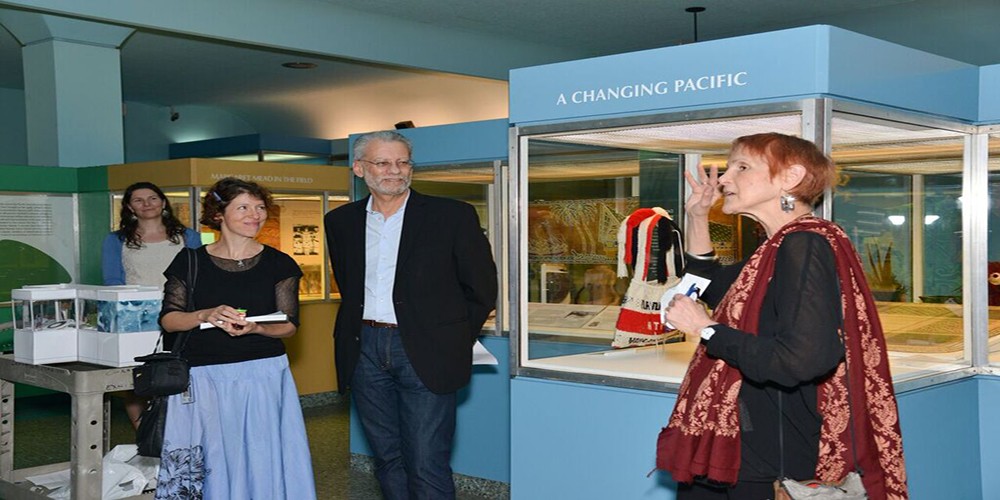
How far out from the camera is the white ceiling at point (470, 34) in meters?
10.2

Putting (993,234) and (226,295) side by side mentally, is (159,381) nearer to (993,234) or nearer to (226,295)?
(226,295)

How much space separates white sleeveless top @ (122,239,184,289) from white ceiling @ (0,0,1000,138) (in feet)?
10.2

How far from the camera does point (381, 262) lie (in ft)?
12.9

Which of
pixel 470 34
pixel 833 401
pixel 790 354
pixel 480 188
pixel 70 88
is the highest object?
pixel 470 34

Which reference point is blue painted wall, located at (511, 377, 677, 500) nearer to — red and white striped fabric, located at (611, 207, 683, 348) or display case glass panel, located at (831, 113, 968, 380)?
red and white striped fabric, located at (611, 207, 683, 348)

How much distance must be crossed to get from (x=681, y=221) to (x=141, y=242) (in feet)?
11.2

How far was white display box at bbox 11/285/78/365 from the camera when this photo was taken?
15.4 feet

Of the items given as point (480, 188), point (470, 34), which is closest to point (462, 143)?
point (480, 188)

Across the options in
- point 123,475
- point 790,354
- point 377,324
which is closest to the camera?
point 790,354

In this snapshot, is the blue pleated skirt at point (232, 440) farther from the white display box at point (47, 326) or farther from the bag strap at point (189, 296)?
the white display box at point (47, 326)

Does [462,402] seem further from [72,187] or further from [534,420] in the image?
[72,187]

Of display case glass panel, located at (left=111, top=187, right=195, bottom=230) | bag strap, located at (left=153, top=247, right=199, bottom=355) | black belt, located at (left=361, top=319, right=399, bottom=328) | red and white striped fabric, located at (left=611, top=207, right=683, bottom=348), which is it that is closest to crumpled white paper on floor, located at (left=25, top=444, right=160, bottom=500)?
bag strap, located at (left=153, top=247, right=199, bottom=355)

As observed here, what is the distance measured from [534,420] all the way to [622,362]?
16.4 inches

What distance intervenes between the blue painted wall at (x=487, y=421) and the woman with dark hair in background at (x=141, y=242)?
2.00 meters
